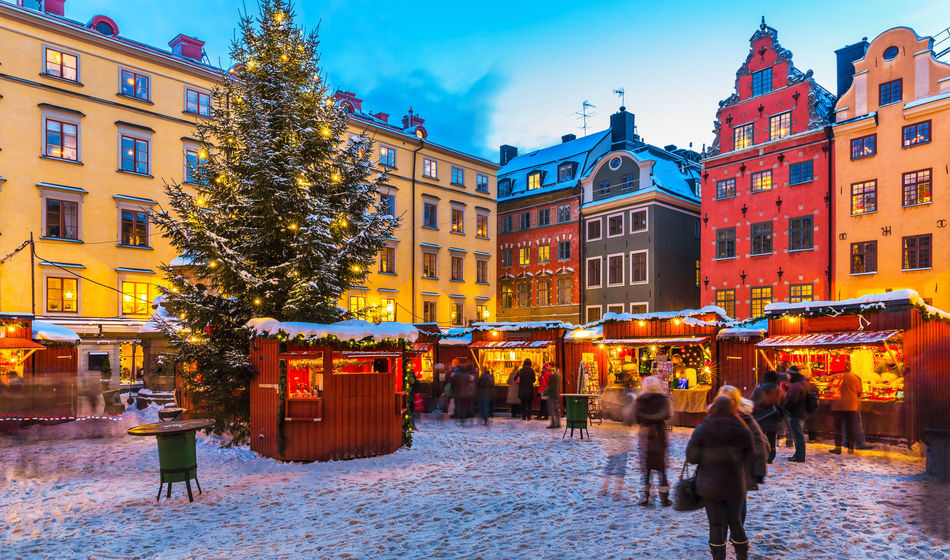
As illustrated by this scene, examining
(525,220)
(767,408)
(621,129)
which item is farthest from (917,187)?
(525,220)

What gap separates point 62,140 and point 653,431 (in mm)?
29173

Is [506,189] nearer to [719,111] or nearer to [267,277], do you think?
[719,111]

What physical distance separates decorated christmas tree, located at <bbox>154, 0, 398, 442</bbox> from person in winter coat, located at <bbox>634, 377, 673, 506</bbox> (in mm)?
7675

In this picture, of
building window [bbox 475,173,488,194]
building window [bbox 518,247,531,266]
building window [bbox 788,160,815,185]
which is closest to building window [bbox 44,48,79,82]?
building window [bbox 475,173,488,194]

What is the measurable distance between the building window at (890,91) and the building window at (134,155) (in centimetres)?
3289

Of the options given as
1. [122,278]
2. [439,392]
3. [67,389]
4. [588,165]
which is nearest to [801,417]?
[439,392]

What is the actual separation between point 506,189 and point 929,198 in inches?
1076

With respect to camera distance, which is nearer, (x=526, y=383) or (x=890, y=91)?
(x=526, y=383)

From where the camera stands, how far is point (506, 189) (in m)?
46.9

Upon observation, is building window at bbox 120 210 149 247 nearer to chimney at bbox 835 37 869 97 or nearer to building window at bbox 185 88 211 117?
building window at bbox 185 88 211 117

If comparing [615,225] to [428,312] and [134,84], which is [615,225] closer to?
[428,312]

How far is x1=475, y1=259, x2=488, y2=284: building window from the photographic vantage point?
142 feet

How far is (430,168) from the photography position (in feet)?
135

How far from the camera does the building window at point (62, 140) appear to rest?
2750 centimetres
